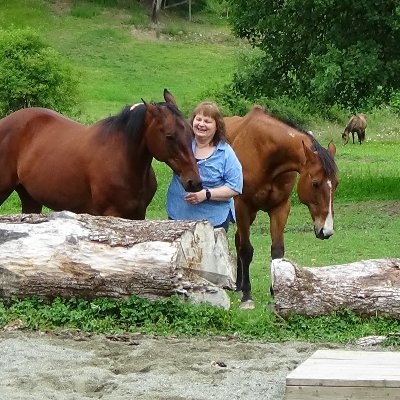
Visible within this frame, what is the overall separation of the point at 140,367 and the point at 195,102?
3293cm

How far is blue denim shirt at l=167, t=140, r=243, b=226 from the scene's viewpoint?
28.8ft

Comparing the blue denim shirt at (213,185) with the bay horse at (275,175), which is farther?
the bay horse at (275,175)

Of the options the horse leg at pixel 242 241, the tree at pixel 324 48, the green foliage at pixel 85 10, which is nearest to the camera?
the horse leg at pixel 242 241

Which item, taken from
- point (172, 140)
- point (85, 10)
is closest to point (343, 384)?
point (172, 140)

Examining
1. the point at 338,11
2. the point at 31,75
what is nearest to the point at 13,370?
the point at 338,11

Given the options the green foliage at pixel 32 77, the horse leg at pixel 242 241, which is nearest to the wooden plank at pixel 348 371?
Result: the horse leg at pixel 242 241

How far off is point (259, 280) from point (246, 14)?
39.7 ft

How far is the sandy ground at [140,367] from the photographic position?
609cm

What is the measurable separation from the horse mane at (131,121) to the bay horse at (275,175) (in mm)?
1291

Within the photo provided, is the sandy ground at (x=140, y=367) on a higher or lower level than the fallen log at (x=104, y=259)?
lower

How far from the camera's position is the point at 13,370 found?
21.5 feet

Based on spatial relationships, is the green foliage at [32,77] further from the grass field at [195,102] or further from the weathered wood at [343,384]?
the weathered wood at [343,384]

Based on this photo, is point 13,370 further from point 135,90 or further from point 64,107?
point 135,90

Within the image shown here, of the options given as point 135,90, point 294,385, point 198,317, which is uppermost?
point 294,385
